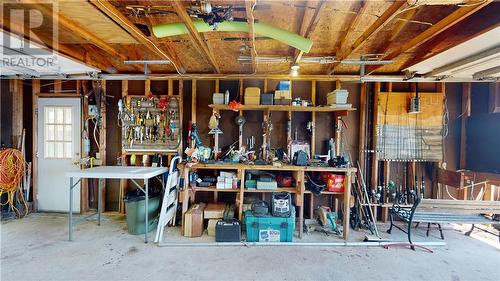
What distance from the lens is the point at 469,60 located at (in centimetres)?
277

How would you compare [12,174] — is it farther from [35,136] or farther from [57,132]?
[57,132]

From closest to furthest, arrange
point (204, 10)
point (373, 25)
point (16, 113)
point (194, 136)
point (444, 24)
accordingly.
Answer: point (204, 10)
point (444, 24)
point (373, 25)
point (194, 136)
point (16, 113)

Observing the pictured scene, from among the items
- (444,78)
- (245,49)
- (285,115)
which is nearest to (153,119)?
(245,49)

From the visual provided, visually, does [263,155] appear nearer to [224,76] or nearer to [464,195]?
[224,76]

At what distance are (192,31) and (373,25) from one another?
74.5 inches

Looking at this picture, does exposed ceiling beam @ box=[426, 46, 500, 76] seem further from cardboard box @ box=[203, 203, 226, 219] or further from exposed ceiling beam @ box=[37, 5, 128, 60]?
exposed ceiling beam @ box=[37, 5, 128, 60]

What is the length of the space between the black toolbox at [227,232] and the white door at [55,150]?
2983 millimetres

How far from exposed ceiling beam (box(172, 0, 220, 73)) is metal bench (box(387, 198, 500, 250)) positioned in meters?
3.41

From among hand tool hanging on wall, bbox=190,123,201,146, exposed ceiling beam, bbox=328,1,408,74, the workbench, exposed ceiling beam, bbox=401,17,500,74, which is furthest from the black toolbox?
exposed ceiling beam, bbox=401,17,500,74

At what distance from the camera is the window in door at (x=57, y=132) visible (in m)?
4.14

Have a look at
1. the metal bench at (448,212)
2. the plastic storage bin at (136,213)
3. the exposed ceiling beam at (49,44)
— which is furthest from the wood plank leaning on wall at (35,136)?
the metal bench at (448,212)

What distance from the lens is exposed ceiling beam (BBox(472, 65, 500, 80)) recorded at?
10.1ft

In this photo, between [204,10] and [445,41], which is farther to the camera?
[445,41]

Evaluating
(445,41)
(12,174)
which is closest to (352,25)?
(445,41)
